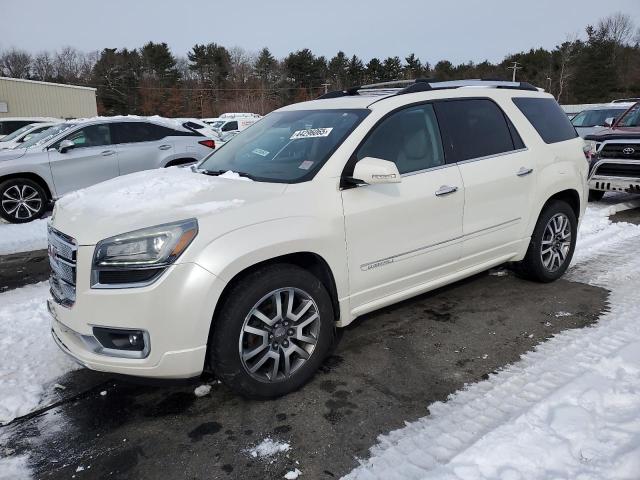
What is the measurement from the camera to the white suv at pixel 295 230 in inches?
103

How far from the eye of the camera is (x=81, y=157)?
8828 millimetres

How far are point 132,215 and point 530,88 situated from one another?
399 centimetres

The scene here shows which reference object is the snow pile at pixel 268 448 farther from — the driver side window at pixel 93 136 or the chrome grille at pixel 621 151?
the chrome grille at pixel 621 151

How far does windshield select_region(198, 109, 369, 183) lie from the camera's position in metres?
3.34

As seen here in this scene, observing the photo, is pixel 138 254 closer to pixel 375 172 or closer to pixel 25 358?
pixel 375 172

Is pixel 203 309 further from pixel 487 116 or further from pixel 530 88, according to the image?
pixel 530 88

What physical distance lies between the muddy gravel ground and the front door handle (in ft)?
3.68

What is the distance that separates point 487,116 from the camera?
4.26m

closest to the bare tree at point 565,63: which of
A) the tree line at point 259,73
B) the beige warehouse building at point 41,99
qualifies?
the tree line at point 259,73

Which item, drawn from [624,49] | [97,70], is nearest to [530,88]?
[97,70]

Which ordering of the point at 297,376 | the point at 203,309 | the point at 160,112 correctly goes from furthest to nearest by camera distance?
the point at 160,112 → the point at 297,376 → the point at 203,309

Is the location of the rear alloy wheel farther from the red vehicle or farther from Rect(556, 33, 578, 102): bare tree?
Rect(556, 33, 578, 102): bare tree

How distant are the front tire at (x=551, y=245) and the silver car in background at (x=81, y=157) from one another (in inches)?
250

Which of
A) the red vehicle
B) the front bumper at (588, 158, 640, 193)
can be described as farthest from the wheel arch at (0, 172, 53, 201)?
the front bumper at (588, 158, 640, 193)
